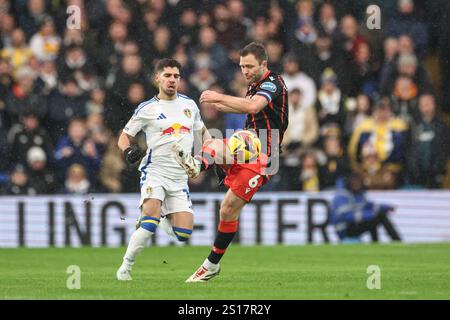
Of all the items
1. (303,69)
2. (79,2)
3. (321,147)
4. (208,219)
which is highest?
(79,2)

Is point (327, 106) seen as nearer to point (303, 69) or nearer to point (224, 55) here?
point (303, 69)

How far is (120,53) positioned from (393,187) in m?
5.16

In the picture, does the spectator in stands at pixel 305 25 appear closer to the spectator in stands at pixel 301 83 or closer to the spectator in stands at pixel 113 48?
the spectator in stands at pixel 301 83

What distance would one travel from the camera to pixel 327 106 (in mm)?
18969

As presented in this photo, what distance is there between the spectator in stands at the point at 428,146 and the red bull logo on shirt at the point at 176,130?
790cm

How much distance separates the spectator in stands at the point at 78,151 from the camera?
60.3ft

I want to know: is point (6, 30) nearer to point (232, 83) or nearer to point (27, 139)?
point (27, 139)

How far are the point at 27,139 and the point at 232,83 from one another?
3.54 metres

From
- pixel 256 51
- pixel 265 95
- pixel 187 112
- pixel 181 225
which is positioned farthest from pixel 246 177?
pixel 256 51

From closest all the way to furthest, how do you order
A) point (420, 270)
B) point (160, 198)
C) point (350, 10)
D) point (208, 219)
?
1. point (160, 198)
2. point (420, 270)
3. point (208, 219)
4. point (350, 10)

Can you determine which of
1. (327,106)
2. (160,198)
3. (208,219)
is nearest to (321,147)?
(327,106)

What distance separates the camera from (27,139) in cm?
1869

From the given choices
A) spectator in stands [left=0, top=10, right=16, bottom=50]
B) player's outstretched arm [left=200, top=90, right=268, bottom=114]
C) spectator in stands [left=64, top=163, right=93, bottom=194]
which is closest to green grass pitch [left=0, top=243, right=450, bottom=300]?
spectator in stands [left=64, top=163, right=93, bottom=194]

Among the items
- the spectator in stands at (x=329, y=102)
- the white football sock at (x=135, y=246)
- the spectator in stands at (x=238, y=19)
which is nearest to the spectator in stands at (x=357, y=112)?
the spectator in stands at (x=329, y=102)
